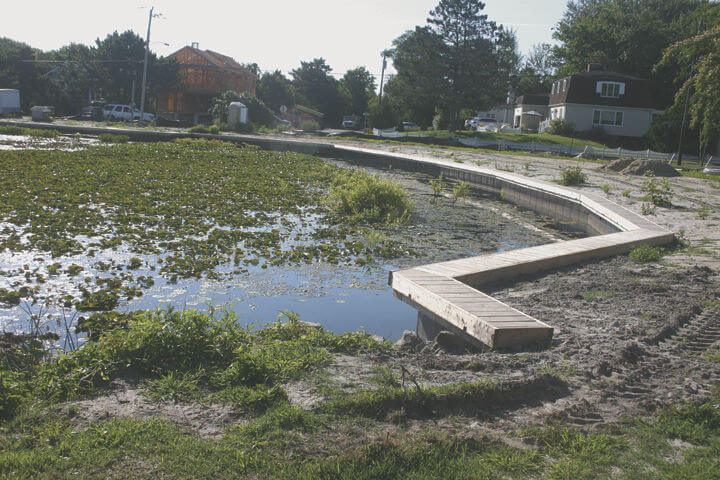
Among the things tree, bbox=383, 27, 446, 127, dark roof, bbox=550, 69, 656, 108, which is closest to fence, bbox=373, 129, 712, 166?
tree, bbox=383, 27, 446, 127

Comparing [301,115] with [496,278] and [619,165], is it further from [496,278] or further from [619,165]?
[496,278]

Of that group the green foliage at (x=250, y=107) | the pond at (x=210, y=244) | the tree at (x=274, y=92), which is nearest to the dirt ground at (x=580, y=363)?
the pond at (x=210, y=244)

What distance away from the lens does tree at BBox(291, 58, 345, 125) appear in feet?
240

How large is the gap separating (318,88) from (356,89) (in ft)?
19.5

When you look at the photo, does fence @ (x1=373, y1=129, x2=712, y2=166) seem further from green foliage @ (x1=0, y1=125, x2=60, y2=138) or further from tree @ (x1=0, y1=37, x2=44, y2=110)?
tree @ (x1=0, y1=37, x2=44, y2=110)

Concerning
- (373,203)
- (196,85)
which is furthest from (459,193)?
(196,85)

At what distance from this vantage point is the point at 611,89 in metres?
51.5

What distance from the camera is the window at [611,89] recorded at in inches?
2018

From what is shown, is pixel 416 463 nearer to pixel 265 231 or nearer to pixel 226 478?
pixel 226 478

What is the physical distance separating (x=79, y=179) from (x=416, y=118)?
181 feet

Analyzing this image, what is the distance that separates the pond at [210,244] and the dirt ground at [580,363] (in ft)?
5.54

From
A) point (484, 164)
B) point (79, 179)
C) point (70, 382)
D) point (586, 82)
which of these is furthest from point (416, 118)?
point (70, 382)

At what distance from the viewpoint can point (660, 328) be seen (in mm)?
5266

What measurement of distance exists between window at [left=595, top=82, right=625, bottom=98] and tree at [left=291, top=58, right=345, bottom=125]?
31.7 meters
